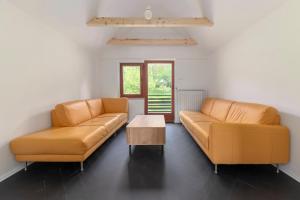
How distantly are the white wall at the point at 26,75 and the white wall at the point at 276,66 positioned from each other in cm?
340

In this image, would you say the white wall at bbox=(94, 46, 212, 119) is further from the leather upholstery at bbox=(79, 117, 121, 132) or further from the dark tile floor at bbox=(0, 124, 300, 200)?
the dark tile floor at bbox=(0, 124, 300, 200)

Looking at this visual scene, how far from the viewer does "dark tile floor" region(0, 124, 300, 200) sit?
6.56 feet

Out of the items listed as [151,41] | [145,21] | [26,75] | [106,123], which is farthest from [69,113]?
[151,41]

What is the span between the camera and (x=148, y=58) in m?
5.88

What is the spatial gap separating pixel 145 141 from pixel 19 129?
5.76ft

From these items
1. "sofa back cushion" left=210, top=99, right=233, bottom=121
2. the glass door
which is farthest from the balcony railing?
"sofa back cushion" left=210, top=99, right=233, bottom=121

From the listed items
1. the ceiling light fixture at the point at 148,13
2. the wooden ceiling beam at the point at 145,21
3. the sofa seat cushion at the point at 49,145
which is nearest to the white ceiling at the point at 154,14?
the wooden ceiling beam at the point at 145,21

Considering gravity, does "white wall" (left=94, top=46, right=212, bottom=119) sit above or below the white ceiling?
below

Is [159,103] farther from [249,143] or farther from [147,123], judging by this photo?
[249,143]

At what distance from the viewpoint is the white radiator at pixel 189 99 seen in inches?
232

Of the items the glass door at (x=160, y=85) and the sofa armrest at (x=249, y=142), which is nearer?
the sofa armrest at (x=249, y=142)

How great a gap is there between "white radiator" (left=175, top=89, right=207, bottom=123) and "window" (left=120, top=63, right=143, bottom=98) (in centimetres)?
117

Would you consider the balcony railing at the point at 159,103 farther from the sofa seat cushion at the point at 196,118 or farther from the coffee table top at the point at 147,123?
the coffee table top at the point at 147,123

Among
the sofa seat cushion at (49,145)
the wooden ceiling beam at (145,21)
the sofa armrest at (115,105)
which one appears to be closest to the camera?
the sofa seat cushion at (49,145)
